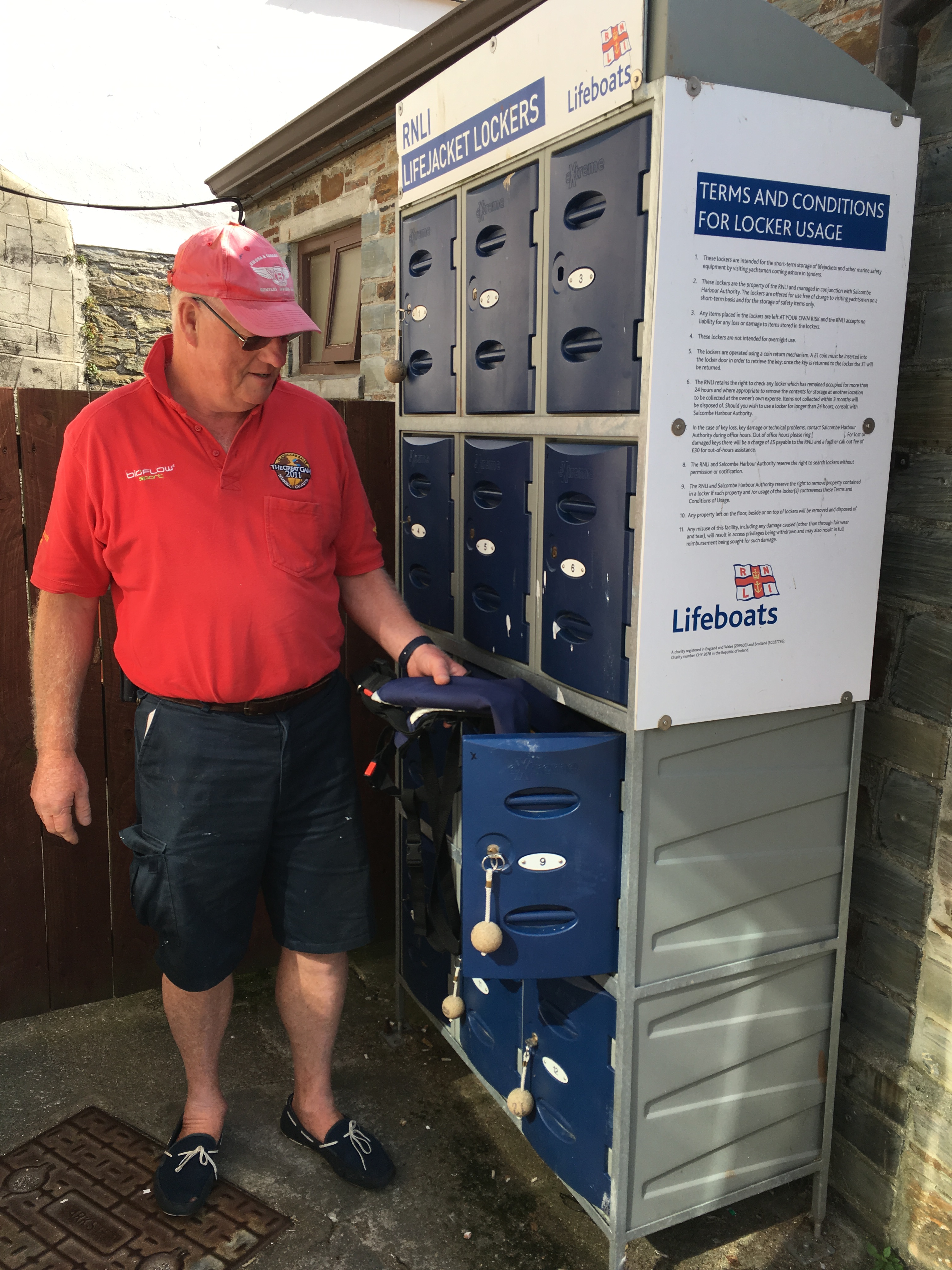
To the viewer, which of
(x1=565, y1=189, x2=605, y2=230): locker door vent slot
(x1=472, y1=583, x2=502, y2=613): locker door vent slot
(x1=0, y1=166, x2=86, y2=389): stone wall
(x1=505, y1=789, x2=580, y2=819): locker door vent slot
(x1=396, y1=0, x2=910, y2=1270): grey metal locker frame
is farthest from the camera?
(x1=0, y1=166, x2=86, y2=389): stone wall

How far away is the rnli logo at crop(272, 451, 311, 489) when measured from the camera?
239 cm

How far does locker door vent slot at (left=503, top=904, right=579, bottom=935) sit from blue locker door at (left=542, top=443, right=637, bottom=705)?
1.57 ft

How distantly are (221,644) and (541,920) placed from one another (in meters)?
0.97

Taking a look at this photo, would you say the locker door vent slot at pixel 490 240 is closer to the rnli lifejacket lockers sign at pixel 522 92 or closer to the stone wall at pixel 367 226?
the rnli lifejacket lockers sign at pixel 522 92

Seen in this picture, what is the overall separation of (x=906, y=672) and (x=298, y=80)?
960cm

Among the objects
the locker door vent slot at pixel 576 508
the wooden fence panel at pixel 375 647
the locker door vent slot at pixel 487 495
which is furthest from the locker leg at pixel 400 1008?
the locker door vent slot at pixel 576 508

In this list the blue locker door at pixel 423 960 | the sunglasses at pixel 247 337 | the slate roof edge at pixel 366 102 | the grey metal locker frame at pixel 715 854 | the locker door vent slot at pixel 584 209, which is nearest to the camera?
the grey metal locker frame at pixel 715 854

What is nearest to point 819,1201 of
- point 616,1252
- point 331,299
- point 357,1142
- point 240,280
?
point 616,1252

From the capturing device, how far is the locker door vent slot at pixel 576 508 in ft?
6.93

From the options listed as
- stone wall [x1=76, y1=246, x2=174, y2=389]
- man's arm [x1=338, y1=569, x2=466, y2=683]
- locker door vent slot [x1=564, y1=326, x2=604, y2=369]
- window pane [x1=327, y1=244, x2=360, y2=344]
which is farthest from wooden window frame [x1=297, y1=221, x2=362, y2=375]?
locker door vent slot [x1=564, y1=326, x2=604, y2=369]

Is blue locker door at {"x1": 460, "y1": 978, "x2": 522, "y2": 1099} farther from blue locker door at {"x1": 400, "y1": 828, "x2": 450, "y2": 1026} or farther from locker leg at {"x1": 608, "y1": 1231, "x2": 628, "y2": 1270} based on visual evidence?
locker leg at {"x1": 608, "y1": 1231, "x2": 628, "y2": 1270}

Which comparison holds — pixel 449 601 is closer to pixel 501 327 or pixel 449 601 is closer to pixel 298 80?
pixel 501 327

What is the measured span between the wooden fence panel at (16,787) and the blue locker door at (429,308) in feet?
4.27

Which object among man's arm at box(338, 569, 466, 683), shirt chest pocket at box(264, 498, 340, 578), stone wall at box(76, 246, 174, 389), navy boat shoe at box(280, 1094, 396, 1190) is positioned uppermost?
stone wall at box(76, 246, 174, 389)
